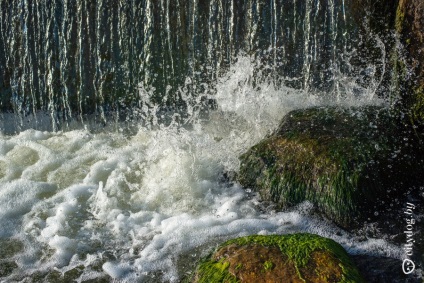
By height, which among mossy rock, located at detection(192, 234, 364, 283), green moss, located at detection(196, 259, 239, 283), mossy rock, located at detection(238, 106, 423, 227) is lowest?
green moss, located at detection(196, 259, 239, 283)

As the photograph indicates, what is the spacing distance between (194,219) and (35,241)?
1453 millimetres

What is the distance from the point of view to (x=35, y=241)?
504cm

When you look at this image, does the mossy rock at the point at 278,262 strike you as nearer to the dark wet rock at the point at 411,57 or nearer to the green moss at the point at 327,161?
the green moss at the point at 327,161

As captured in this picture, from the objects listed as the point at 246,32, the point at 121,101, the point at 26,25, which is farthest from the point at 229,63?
the point at 26,25

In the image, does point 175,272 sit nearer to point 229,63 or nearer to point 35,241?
point 35,241

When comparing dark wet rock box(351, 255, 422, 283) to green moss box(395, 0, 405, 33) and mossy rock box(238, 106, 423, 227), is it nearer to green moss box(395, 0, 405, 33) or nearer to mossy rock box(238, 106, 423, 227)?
mossy rock box(238, 106, 423, 227)

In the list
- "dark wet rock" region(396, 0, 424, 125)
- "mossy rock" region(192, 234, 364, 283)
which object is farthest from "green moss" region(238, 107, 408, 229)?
"mossy rock" region(192, 234, 364, 283)

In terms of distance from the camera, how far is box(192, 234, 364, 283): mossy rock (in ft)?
12.2

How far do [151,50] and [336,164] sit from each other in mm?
3090

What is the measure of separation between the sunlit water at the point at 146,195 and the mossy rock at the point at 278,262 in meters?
0.51

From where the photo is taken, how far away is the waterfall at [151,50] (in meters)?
6.69

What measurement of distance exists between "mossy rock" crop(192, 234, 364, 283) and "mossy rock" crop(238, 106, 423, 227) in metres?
0.93

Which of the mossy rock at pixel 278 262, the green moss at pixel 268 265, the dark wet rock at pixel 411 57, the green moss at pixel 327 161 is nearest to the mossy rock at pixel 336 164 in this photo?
the green moss at pixel 327 161

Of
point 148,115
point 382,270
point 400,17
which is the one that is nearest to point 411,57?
point 400,17
